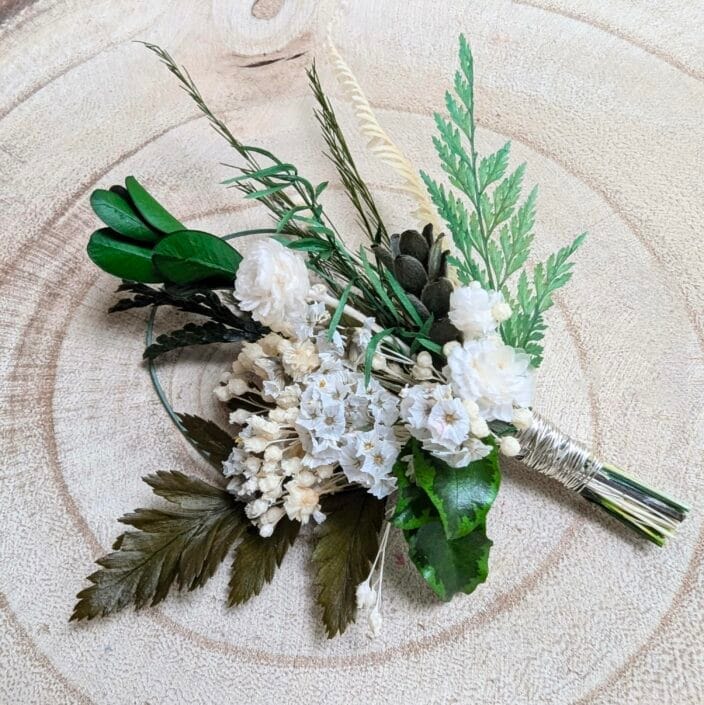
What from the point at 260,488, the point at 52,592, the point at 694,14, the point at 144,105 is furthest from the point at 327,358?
the point at 694,14

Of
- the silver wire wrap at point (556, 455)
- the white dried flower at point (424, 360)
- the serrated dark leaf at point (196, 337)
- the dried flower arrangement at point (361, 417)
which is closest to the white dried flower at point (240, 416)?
the dried flower arrangement at point (361, 417)

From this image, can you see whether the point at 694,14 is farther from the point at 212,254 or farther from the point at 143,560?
the point at 143,560

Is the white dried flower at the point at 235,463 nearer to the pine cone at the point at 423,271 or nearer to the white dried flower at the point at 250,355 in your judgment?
the white dried flower at the point at 250,355

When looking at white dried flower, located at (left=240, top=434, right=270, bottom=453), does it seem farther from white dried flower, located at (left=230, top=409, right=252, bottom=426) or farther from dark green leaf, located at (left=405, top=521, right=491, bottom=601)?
dark green leaf, located at (left=405, top=521, right=491, bottom=601)

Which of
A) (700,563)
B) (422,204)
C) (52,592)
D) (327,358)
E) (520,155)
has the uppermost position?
(520,155)

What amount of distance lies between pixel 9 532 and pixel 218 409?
10.8 inches

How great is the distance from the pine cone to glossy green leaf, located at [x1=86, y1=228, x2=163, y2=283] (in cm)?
27

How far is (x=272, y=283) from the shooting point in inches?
28.4

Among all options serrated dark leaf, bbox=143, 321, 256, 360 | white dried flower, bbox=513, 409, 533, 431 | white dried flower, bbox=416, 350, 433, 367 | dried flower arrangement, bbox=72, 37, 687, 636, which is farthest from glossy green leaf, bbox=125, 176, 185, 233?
white dried flower, bbox=513, 409, 533, 431

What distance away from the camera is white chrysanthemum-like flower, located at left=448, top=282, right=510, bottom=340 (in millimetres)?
712

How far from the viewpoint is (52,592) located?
2.65 ft

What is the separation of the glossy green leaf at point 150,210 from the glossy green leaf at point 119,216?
11mm

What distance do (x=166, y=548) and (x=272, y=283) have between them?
1.03 ft

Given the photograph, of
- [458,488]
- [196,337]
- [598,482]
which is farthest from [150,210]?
[598,482]
